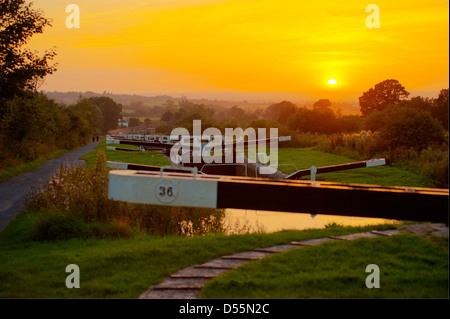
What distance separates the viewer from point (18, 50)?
18.6 metres

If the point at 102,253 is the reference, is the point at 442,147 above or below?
above

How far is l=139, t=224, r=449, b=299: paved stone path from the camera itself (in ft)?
18.1

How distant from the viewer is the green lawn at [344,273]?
5402 mm

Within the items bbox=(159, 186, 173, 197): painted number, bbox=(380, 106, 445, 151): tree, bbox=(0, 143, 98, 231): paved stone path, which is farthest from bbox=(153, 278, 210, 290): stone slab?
bbox=(380, 106, 445, 151): tree

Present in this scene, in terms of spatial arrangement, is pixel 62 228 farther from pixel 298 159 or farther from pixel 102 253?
pixel 298 159

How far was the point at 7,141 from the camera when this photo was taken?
21.0m

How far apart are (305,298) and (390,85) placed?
101 feet

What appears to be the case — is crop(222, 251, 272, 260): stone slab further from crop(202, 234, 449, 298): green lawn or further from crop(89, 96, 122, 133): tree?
crop(89, 96, 122, 133): tree

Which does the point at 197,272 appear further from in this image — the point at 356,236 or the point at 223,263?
the point at 356,236

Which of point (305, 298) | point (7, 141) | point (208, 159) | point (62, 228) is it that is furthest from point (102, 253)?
point (208, 159)

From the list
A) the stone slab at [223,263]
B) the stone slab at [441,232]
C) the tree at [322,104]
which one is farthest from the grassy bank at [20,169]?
the tree at [322,104]

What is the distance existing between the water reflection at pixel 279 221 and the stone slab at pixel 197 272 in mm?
4774

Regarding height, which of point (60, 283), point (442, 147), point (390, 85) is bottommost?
point (60, 283)

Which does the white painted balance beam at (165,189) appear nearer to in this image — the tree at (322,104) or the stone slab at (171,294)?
the stone slab at (171,294)
